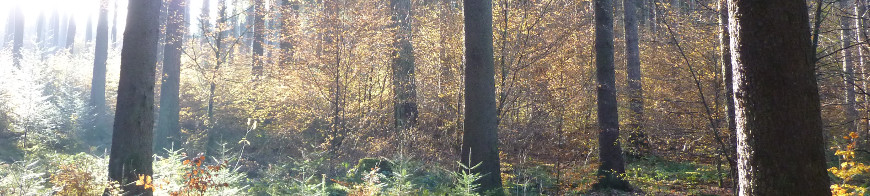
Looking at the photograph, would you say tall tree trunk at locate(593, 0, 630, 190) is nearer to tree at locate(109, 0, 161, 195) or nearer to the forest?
the forest

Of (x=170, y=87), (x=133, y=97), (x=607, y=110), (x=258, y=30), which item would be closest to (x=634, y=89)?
(x=607, y=110)

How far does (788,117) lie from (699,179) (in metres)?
8.09

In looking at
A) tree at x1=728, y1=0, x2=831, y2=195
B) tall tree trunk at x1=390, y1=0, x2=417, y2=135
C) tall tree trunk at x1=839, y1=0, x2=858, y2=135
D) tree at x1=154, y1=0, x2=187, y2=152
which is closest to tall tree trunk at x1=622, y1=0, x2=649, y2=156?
tall tree trunk at x1=839, y1=0, x2=858, y2=135

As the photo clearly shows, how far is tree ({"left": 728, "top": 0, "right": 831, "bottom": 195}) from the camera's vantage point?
3867mm

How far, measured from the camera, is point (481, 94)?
8.46 m

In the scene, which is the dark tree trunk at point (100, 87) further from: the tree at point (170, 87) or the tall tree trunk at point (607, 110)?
the tall tree trunk at point (607, 110)

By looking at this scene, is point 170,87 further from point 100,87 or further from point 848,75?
point 848,75

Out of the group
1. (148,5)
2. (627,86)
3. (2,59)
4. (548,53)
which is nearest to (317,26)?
(548,53)

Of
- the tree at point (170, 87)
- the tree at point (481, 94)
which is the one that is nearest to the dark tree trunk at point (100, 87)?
the tree at point (170, 87)

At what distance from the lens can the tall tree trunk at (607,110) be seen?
32.6 ft

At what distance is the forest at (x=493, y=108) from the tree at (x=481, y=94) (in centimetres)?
2

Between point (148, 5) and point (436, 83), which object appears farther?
point (436, 83)

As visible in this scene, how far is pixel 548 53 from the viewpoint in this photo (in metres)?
12.0

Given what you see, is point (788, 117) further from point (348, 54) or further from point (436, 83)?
point (348, 54)
